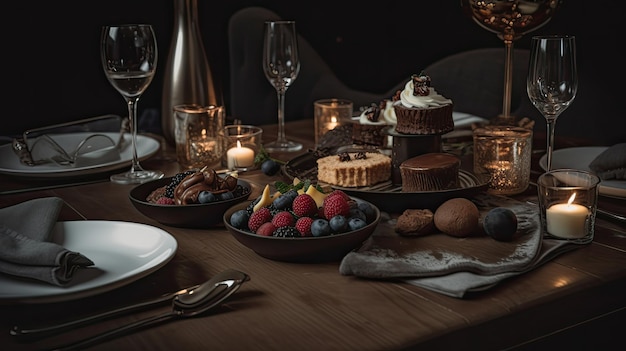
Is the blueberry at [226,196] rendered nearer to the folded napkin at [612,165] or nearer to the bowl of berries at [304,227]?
the bowl of berries at [304,227]

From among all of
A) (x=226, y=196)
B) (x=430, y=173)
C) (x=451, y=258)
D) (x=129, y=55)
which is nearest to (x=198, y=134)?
(x=129, y=55)

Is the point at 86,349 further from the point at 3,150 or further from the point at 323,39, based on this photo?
the point at 323,39

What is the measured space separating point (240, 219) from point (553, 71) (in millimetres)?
668

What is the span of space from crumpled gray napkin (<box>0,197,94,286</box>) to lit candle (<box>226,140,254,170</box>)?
661 mm

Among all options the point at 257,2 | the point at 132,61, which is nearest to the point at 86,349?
the point at 132,61

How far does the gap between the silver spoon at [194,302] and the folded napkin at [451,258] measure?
163 mm

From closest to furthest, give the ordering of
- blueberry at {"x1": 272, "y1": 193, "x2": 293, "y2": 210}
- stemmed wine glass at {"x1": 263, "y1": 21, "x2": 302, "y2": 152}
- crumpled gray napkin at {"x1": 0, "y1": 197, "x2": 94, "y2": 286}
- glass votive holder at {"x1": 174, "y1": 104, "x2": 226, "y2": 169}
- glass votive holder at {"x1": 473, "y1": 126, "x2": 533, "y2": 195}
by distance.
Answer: crumpled gray napkin at {"x1": 0, "y1": 197, "x2": 94, "y2": 286}, blueberry at {"x1": 272, "y1": 193, "x2": 293, "y2": 210}, glass votive holder at {"x1": 473, "y1": 126, "x2": 533, "y2": 195}, glass votive holder at {"x1": 174, "y1": 104, "x2": 226, "y2": 169}, stemmed wine glass at {"x1": 263, "y1": 21, "x2": 302, "y2": 152}

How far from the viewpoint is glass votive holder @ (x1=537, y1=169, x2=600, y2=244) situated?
123 cm

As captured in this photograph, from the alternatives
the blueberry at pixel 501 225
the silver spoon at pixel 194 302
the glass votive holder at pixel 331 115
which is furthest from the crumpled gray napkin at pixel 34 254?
the glass votive holder at pixel 331 115

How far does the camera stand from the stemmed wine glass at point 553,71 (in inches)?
56.1

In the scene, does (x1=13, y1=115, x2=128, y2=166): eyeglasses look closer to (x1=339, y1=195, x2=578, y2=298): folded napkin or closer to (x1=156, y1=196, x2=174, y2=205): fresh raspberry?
(x1=156, y1=196, x2=174, y2=205): fresh raspberry

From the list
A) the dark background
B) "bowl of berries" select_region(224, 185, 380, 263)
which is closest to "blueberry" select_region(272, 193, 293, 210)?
"bowl of berries" select_region(224, 185, 380, 263)

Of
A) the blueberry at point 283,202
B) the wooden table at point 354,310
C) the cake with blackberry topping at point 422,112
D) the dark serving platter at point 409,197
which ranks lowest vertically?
the wooden table at point 354,310

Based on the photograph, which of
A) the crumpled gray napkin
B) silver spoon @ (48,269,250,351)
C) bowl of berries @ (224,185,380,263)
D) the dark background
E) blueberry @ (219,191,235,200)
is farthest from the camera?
the dark background
